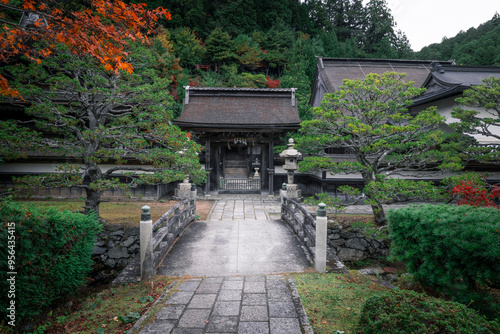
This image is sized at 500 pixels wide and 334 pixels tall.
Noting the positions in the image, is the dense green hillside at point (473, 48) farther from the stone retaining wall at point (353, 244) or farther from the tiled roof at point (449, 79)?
the stone retaining wall at point (353, 244)

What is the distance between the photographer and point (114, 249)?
27.1ft

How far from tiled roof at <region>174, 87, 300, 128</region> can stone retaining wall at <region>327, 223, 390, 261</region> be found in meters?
6.68

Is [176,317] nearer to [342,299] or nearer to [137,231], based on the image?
[342,299]

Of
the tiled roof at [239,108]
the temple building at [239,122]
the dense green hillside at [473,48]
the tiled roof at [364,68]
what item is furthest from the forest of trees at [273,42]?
the temple building at [239,122]

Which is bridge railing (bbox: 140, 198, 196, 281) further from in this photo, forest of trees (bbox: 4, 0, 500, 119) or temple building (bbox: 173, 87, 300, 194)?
forest of trees (bbox: 4, 0, 500, 119)

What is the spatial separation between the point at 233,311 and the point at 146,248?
2.28 metres

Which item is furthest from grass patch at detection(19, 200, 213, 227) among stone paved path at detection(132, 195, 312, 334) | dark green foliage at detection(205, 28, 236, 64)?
dark green foliage at detection(205, 28, 236, 64)

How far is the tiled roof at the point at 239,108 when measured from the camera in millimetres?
14383

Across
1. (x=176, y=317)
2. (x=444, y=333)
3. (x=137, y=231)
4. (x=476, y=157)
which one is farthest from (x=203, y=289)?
(x=476, y=157)

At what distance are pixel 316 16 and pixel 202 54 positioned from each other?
2436cm

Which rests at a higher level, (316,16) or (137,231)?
(316,16)

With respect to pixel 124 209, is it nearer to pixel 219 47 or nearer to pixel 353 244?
pixel 353 244

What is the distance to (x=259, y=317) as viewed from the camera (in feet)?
12.1

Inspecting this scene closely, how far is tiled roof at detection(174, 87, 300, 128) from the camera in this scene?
1438 cm
